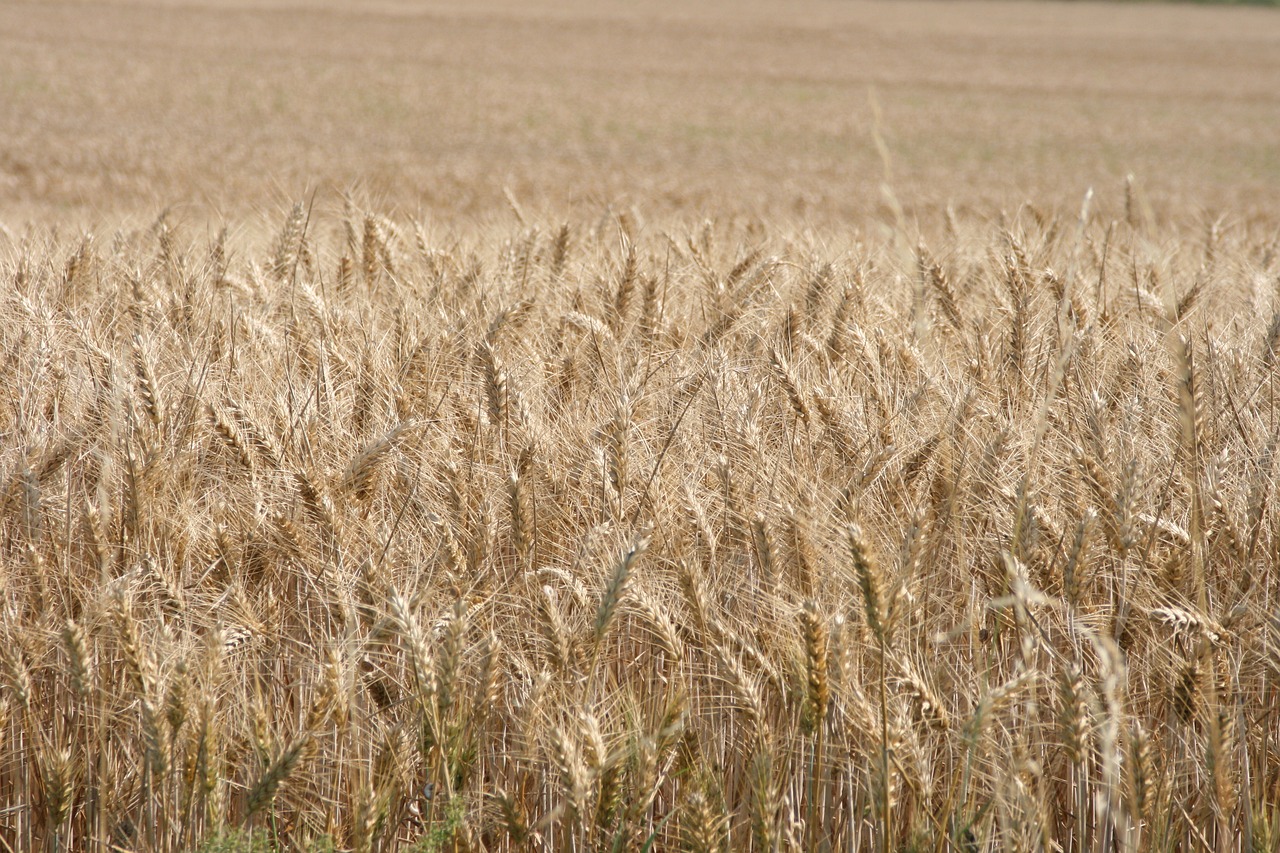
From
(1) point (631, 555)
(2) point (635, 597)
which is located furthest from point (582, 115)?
(1) point (631, 555)

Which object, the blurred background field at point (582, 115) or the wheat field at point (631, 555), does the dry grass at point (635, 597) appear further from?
the blurred background field at point (582, 115)

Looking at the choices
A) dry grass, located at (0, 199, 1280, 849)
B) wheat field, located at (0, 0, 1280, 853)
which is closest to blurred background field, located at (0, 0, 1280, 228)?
wheat field, located at (0, 0, 1280, 853)

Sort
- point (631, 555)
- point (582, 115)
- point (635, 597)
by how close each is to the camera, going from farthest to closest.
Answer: point (582, 115), point (635, 597), point (631, 555)

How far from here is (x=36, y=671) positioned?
1434 millimetres

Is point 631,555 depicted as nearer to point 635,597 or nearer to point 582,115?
point 635,597

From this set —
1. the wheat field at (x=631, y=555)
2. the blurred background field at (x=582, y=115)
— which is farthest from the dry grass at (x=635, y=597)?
the blurred background field at (x=582, y=115)

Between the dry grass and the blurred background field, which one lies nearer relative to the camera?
the dry grass

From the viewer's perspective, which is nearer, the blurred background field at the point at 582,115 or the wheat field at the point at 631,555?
the wheat field at the point at 631,555

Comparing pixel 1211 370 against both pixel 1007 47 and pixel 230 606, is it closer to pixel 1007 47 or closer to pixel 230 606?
pixel 230 606

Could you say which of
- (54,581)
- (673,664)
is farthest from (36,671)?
(673,664)

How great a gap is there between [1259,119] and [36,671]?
2371 cm

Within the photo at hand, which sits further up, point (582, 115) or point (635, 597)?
point (635, 597)

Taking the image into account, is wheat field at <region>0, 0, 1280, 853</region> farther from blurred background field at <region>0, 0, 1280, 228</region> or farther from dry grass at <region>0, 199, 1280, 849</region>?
blurred background field at <region>0, 0, 1280, 228</region>

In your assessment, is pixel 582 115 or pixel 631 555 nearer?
pixel 631 555
